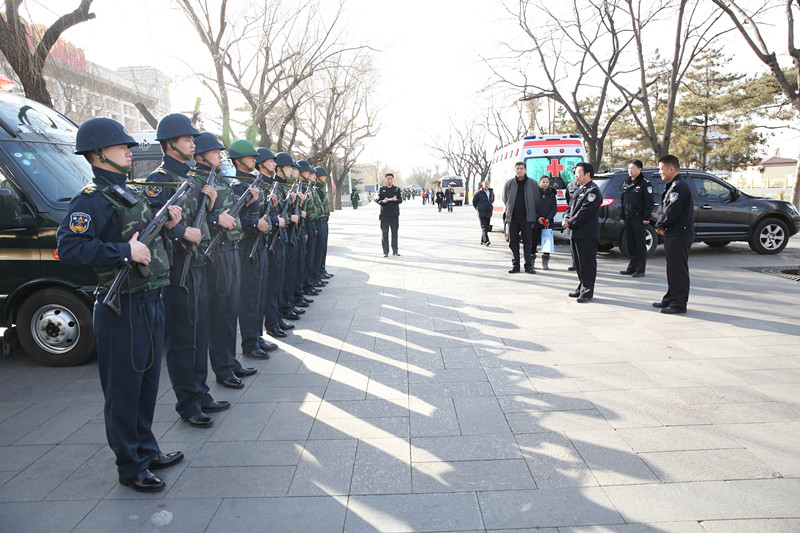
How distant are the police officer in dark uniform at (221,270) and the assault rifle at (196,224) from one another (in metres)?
0.15

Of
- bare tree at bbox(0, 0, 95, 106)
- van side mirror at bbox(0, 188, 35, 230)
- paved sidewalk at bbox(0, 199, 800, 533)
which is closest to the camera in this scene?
paved sidewalk at bbox(0, 199, 800, 533)

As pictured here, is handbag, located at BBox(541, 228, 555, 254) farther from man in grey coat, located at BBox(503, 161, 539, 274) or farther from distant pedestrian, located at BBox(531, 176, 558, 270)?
man in grey coat, located at BBox(503, 161, 539, 274)

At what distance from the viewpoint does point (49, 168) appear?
17.5 ft

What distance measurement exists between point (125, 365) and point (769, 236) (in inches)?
516

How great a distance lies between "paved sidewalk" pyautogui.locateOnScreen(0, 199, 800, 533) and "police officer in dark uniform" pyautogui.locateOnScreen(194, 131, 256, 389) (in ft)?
0.86

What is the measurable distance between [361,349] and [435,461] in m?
2.44

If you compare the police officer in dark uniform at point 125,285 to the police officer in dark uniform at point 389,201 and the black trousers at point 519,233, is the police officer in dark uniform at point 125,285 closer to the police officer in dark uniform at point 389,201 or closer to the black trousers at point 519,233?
the black trousers at point 519,233

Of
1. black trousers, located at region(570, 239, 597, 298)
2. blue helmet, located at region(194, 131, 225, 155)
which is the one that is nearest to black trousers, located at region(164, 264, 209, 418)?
blue helmet, located at region(194, 131, 225, 155)

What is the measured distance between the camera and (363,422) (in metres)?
3.81

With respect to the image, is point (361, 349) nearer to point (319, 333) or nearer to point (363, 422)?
point (319, 333)

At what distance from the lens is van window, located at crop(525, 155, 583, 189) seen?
13.3 m

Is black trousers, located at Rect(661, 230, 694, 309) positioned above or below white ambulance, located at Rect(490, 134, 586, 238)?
below

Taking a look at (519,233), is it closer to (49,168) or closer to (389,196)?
(389,196)

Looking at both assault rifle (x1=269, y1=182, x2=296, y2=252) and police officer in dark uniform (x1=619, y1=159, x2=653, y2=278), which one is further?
police officer in dark uniform (x1=619, y1=159, x2=653, y2=278)
